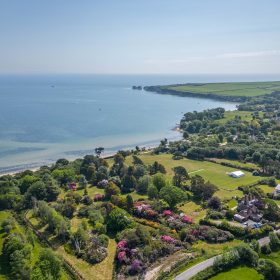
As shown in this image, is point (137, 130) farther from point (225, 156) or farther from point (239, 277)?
point (239, 277)

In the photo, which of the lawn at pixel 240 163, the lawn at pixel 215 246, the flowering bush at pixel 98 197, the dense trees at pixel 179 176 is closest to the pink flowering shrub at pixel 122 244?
the lawn at pixel 215 246

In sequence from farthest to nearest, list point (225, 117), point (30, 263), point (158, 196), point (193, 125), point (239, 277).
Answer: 1. point (225, 117)
2. point (193, 125)
3. point (158, 196)
4. point (30, 263)
5. point (239, 277)

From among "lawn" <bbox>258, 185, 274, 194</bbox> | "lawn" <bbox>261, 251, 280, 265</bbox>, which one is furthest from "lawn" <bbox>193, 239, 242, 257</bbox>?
"lawn" <bbox>258, 185, 274, 194</bbox>

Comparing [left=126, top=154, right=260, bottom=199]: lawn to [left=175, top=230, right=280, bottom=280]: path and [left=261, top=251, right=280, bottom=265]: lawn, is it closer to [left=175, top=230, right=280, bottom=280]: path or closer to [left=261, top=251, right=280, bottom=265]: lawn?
[left=261, top=251, right=280, bottom=265]: lawn

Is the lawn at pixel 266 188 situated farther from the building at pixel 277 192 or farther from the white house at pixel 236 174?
the white house at pixel 236 174

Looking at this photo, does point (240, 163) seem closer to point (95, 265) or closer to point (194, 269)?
point (194, 269)

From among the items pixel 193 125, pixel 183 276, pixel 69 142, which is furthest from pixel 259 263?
pixel 193 125
